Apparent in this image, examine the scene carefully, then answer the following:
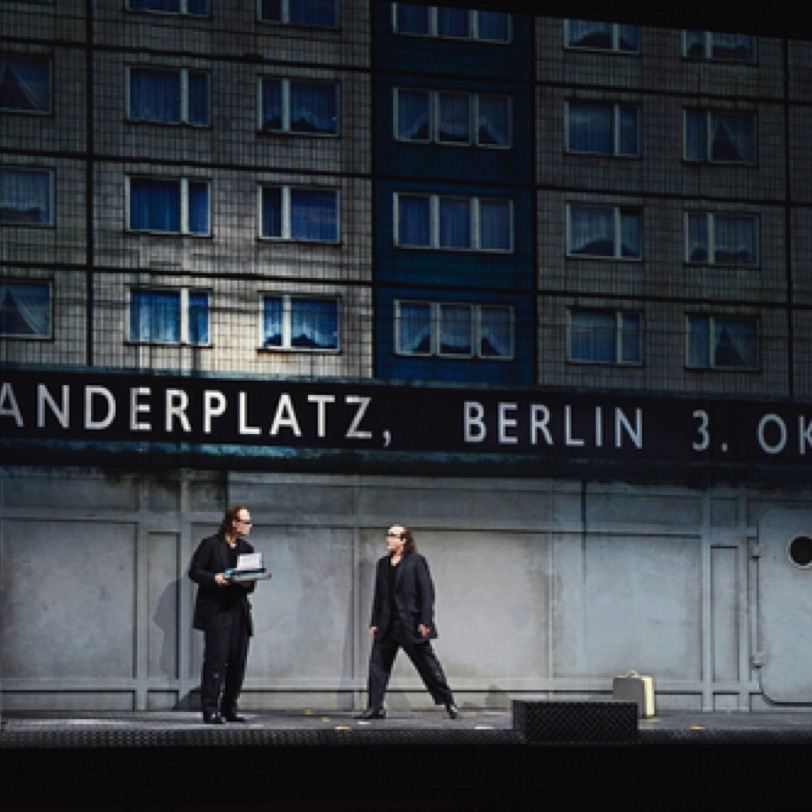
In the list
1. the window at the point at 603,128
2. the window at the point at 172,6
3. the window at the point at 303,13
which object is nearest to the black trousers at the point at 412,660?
the window at the point at 603,128

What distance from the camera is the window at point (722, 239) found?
42.3 feet

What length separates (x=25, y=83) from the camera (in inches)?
477

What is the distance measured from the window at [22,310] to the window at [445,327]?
2095mm

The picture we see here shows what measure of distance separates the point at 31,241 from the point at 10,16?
1290 millimetres

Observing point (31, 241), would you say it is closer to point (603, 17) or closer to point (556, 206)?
point (556, 206)

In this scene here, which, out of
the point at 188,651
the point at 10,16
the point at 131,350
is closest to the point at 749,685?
the point at 188,651

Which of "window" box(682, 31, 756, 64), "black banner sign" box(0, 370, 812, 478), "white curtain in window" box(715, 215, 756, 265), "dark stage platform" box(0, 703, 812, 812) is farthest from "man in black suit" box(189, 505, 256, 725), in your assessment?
"window" box(682, 31, 756, 64)

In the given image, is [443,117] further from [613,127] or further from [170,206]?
[170,206]

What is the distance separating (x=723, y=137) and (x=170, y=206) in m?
3.41

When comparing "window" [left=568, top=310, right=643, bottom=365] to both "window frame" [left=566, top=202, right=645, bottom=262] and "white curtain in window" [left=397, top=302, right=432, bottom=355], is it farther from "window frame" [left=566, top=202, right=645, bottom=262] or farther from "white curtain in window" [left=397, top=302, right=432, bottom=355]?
"white curtain in window" [left=397, top=302, right=432, bottom=355]

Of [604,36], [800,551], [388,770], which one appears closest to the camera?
[388,770]

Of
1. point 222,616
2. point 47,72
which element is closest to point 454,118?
point 47,72

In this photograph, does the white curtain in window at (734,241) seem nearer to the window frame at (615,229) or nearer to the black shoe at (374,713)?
the window frame at (615,229)

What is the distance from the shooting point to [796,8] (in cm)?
969
